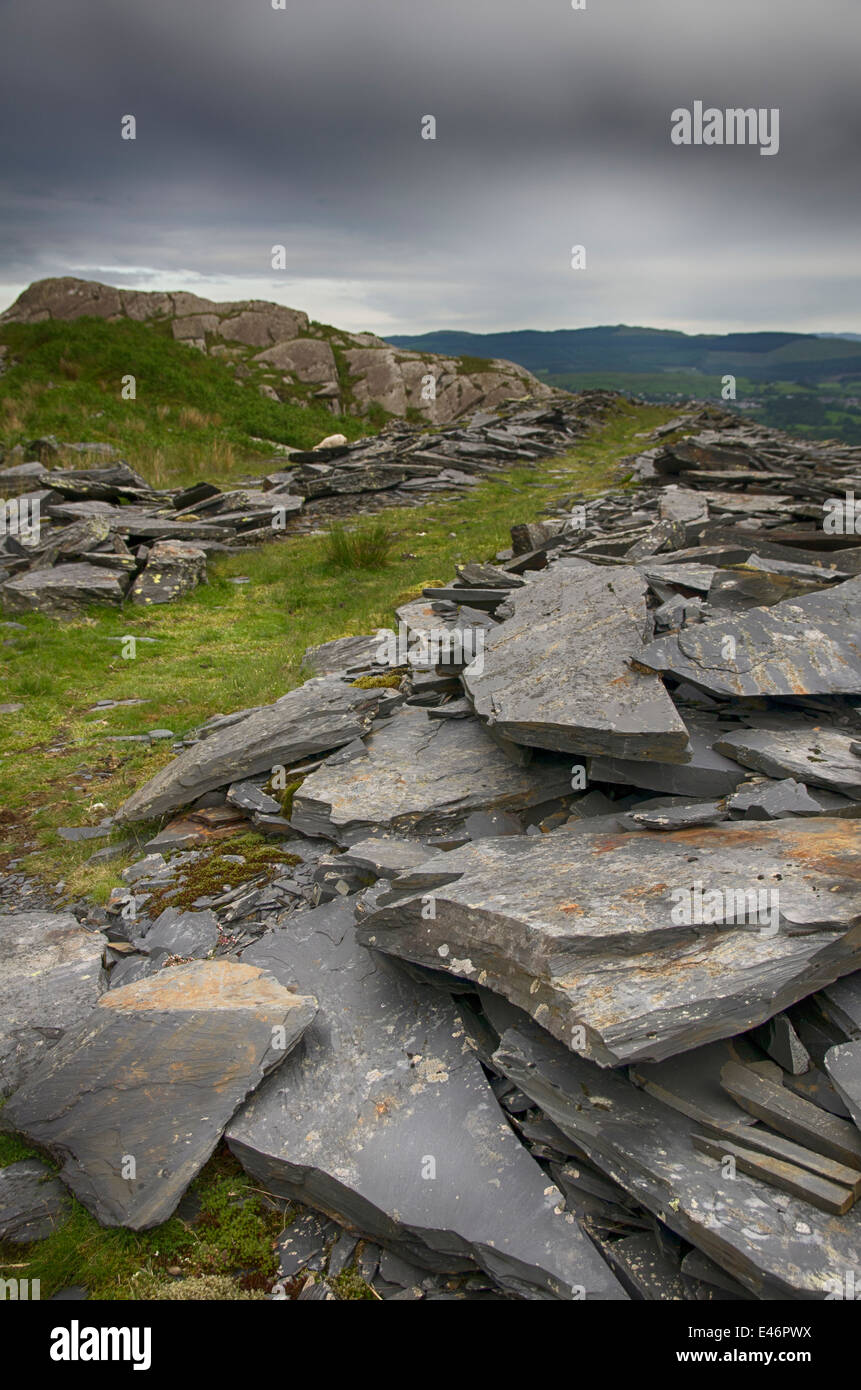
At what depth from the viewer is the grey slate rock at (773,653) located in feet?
16.8

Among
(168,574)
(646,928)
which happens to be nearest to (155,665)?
(168,574)

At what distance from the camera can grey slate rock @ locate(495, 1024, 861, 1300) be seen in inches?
100

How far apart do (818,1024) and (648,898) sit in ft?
2.78

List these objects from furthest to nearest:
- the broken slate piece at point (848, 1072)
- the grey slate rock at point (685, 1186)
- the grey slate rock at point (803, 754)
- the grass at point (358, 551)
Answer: the grass at point (358, 551) < the grey slate rock at point (803, 754) < the broken slate piece at point (848, 1072) < the grey slate rock at point (685, 1186)

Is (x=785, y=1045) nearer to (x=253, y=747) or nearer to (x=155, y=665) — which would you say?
(x=253, y=747)

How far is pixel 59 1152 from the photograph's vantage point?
3.54 m

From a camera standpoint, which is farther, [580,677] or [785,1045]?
[580,677]

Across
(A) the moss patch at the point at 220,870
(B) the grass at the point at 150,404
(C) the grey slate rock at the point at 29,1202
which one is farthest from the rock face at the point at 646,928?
(B) the grass at the point at 150,404

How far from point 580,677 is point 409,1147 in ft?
9.93

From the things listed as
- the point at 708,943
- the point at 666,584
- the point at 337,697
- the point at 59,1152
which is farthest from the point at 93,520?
the point at 708,943

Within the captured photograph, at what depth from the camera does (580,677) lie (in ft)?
17.1

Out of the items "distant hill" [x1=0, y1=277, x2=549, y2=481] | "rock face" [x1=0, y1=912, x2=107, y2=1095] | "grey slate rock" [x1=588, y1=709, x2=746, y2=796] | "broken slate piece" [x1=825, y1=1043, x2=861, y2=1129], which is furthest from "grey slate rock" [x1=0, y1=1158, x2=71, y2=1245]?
"distant hill" [x1=0, y1=277, x2=549, y2=481]

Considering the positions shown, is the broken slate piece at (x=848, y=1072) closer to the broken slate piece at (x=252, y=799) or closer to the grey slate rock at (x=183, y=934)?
the grey slate rock at (x=183, y=934)

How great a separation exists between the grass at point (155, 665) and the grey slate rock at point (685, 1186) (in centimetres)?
365
